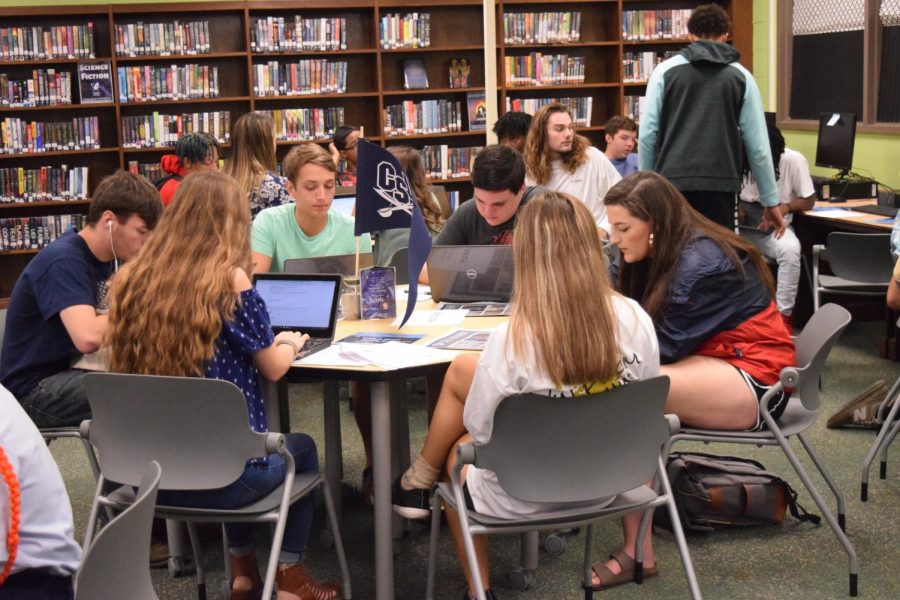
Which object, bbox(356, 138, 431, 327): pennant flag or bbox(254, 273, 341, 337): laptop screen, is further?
bbox(356, 138, 431, 327): pennant flag

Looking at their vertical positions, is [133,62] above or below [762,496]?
above

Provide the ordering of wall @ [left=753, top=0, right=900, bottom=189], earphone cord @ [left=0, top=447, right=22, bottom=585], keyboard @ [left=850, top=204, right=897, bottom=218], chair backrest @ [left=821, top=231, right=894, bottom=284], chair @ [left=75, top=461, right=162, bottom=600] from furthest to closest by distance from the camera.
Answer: wall @ [left=753, top=0, right=900, bottom=189] → keyboard @ [left=850, top=204, right=897, bottom=218] → chair backrest @ [left=821, top=231, right=894, bottom=284] → chair @ [left=75, top=461, right=162, bottom=600] → earphone cord @ [left=0, top=447, right=22, bottom=585]

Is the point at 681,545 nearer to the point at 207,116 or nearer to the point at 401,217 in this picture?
the point at 401,217

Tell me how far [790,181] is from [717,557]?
3229 mm

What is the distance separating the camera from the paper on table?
127 inches

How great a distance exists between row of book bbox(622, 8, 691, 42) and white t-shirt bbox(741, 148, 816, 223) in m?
2.31

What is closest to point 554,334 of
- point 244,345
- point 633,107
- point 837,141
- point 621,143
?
point 244,345

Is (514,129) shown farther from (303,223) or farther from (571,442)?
(571,442)

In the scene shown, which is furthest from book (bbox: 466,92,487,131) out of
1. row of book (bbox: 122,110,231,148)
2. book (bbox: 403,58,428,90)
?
row of book (bbox: 122,110,231,148)

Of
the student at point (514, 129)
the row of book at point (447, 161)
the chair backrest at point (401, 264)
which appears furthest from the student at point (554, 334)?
the row of book at point (447, 161)

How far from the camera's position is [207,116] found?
742 centimetres

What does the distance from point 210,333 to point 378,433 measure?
52 cm

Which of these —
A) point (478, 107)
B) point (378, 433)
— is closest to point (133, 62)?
point (478, 107)

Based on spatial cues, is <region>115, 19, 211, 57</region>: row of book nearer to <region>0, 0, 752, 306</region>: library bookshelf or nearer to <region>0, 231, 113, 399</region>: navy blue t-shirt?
<region>0, 0, 752, 306</region>: library bookshelf
